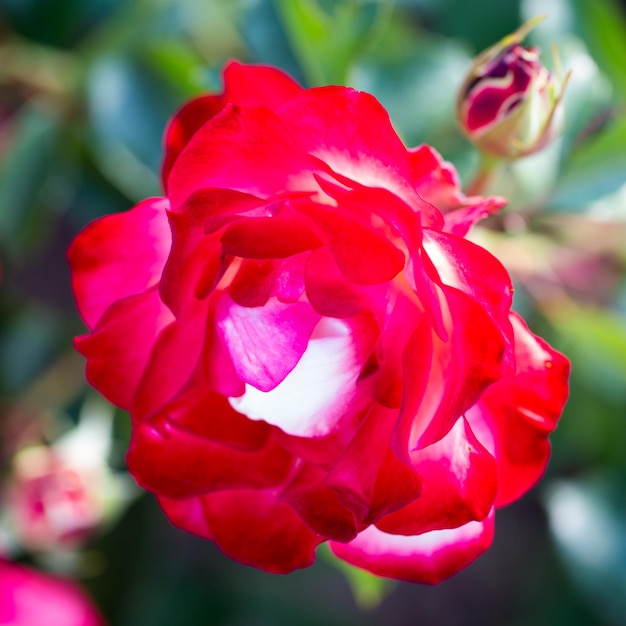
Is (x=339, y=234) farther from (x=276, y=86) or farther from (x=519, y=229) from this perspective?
(x=519, y=229)

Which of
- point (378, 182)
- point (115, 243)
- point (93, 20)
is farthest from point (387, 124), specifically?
point (93, 20)

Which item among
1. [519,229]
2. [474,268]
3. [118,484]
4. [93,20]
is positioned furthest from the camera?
[93,20]

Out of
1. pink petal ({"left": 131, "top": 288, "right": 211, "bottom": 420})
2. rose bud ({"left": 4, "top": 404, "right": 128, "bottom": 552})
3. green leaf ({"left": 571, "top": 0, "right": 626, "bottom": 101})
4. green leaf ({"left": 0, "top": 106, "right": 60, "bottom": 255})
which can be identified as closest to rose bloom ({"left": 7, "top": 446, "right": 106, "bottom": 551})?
rose bud ({"left": 4, "top": 404, "right": 128, "bottom": 552})

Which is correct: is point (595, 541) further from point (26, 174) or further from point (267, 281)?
point (26, 174)

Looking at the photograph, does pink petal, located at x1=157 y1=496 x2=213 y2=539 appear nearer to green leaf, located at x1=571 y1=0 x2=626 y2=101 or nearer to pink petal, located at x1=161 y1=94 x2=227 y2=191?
pink petal, located at x1=161 y1=94 x2=227 y2=191

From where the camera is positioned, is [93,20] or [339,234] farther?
[93,20]

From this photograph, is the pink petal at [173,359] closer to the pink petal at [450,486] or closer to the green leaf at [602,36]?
the pink petal at [450,486]

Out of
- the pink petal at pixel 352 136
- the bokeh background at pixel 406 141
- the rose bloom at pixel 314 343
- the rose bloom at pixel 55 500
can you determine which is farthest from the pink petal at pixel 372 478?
the rose bloom at pixel 55 500
